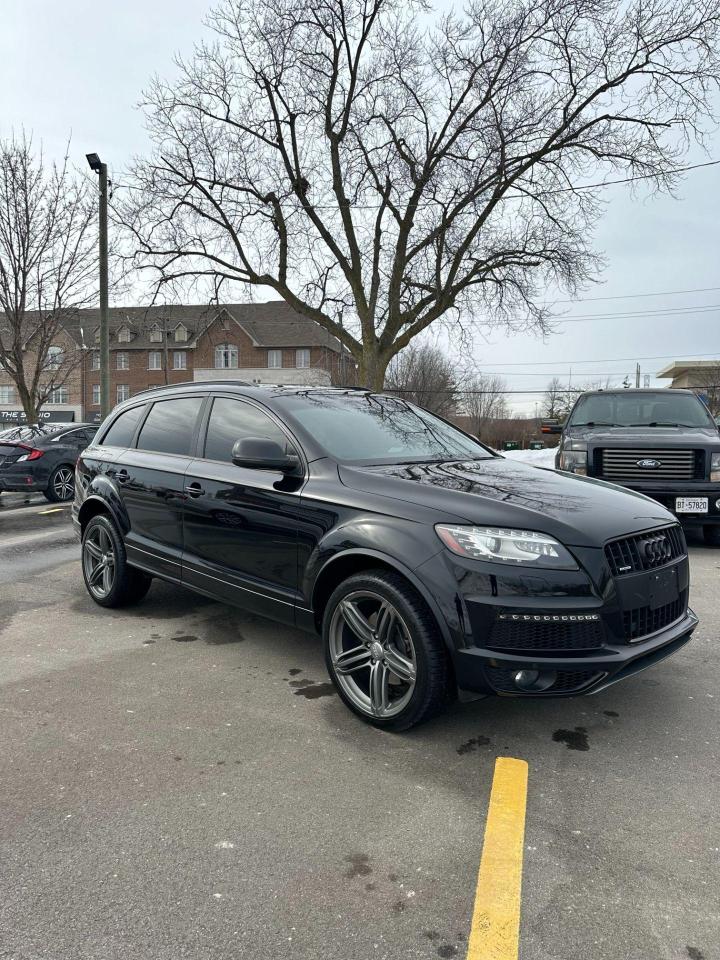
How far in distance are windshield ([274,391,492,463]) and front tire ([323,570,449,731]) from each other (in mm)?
813

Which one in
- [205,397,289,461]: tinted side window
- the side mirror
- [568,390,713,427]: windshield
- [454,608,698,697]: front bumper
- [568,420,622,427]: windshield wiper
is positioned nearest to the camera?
[454,608,698,697]: front bumper

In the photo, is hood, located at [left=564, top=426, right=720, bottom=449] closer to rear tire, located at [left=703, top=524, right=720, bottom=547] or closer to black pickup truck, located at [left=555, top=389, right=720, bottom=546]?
black pickup truck, located at [left=555, top=389, right=720, bottom=546]

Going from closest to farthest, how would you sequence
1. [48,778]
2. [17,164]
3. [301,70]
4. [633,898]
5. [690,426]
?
1. [633,898]
2. [48,778]
3. [690,426]
4. [17,164]
5. [301,70]

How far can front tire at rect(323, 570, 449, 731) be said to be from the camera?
3.01 m

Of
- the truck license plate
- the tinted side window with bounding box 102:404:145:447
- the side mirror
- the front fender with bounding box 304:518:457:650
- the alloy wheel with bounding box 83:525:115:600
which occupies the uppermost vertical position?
the tinted side window with bounding box 102:404:145:447

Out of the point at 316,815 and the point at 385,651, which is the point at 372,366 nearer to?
the point at 385,651

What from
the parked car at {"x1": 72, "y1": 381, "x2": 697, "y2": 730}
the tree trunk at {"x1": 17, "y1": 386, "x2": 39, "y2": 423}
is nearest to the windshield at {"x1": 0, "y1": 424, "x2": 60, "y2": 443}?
the tree trunk at {"x1": 17, "y1": 386, "x2": 39, "y2": 423}

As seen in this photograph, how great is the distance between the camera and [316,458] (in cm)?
375

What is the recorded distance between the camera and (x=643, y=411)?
29.2ft

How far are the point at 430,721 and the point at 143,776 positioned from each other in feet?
4.26

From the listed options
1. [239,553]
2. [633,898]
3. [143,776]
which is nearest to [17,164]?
[239,553]

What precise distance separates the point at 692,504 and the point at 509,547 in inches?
214

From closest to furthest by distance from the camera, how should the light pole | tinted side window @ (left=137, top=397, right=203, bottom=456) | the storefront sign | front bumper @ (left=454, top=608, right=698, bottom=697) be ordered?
front bumper @ (left=454, top=608, right=698, bottom=697)
tinted side window @ (left=137, top=397, right=203, bottom=456)
the light pole
the storefront sign

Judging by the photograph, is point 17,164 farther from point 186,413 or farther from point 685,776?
Result: point 685,776
